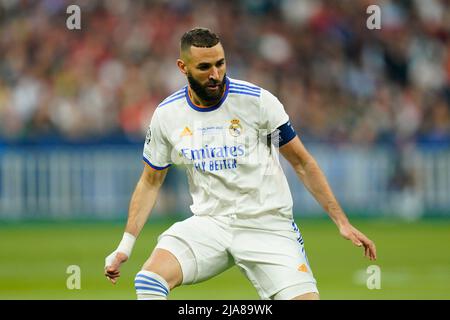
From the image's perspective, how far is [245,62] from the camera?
22.4 m

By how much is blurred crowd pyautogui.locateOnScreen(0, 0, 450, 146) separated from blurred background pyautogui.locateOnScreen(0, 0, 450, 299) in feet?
0.10

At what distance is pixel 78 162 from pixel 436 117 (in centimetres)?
670

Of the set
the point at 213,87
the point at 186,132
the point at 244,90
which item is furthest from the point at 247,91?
the point at 186,132

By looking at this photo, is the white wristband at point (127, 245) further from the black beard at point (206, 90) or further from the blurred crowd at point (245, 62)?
the blurred crowd at point (245, 62)

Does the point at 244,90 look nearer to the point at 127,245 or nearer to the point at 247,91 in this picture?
the point at 247,91

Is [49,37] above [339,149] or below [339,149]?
above

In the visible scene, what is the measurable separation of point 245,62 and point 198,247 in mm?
15229

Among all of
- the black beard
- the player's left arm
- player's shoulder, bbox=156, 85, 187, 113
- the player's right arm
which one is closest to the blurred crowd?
the player's right arm

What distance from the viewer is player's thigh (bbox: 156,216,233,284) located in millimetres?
7383

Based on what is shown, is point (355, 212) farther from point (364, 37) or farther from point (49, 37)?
point (49, 37)

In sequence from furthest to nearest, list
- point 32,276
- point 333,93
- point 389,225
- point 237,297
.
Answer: point 333,93, point 389,225, point 32,276, point 237,297

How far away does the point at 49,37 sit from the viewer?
2278 cm

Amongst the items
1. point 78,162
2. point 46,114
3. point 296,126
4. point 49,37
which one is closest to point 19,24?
point 49,37

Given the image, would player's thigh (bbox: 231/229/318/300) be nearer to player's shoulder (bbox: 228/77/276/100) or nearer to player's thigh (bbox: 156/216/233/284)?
player's thigh (bbox: 156/216/233/284)
